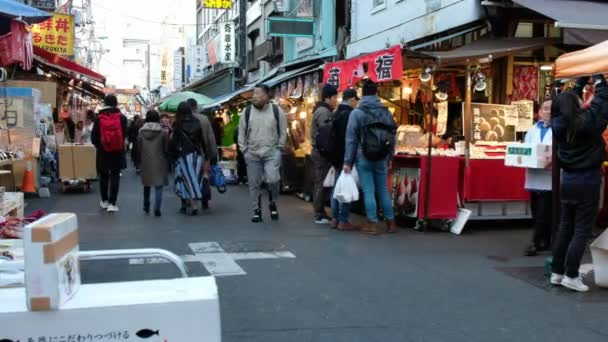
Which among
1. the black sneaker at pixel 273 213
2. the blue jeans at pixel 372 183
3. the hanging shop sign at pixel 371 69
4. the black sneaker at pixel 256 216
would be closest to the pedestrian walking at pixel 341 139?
the blue jeans at pixel 372 183

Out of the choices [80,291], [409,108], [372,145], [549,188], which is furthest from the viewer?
[409,108]

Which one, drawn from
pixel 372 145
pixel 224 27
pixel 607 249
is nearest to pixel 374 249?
pixel 372 145

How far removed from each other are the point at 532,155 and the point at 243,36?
21899 mm

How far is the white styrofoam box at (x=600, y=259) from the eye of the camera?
5.45m

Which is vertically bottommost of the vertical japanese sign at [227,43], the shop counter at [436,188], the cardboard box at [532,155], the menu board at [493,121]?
the shop counter at [436,188]

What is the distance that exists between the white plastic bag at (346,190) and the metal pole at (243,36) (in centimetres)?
1928

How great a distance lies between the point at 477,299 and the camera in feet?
17.4

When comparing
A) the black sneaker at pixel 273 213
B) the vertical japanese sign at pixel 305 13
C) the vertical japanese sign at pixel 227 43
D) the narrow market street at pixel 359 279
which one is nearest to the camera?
the narrow market street at pixel 359 279

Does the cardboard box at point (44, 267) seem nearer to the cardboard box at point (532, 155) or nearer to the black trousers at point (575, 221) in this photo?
the black trousers at point (575, 221)

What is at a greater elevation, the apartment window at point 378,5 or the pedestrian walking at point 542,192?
the apartment window at point 378,5

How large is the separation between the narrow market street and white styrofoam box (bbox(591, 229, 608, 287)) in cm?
13

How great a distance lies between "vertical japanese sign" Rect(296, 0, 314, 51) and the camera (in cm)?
2102

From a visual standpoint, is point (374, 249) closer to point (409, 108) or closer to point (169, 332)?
point (169, 332)

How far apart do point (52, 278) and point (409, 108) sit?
36.6 ft
